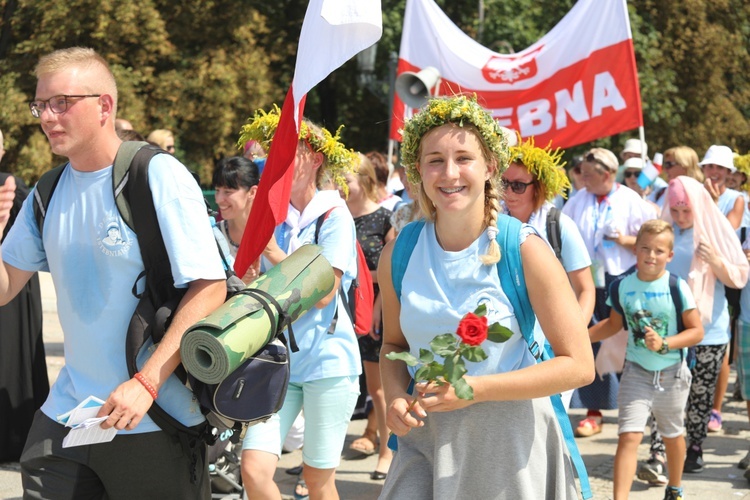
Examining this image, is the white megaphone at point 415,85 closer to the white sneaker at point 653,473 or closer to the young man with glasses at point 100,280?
the white sneaker at point 653,473

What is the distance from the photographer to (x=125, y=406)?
9.99ft

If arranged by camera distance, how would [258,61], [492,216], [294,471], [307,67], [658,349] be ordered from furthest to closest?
[258,61]
[294,471]
[658,349]
[307,67]
[492,216]

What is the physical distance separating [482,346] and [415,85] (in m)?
6.87

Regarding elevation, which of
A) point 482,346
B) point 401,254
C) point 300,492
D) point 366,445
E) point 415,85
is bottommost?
point 366,445

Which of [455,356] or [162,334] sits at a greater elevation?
[162,334]

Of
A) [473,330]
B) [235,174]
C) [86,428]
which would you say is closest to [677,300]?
[235,174]

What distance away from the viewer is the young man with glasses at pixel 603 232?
7.97m

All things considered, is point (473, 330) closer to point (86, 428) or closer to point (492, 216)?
point (492, 216)

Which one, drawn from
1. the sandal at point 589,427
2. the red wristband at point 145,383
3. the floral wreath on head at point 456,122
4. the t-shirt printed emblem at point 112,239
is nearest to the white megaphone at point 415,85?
the sandal at point 589,427

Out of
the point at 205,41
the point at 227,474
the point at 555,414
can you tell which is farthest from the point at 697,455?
the point at 205,41

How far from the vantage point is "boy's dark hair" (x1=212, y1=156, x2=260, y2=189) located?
18.4 feet

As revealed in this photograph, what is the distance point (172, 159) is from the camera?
11.0 ft

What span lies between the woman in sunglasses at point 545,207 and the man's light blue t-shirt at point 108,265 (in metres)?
2.38

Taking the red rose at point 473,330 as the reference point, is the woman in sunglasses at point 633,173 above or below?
above
